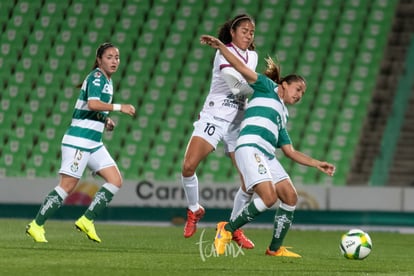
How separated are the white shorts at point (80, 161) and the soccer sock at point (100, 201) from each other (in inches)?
8.2

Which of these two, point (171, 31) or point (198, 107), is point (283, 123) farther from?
point (171, 31)

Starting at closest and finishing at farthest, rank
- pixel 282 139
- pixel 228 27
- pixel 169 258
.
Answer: pixel 169 258
pixel 282 139
pixel 228 27

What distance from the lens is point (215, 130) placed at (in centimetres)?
991

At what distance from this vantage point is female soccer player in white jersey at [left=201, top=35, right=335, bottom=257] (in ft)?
28.5

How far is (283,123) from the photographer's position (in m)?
9.09

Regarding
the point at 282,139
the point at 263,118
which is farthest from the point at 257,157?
the point at 282,139

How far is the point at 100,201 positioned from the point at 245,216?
1828mm

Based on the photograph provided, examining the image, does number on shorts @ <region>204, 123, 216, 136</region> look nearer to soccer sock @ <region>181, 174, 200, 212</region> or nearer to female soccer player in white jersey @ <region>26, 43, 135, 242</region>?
soccer sock @ <region>181, 174, 200, 212</region>

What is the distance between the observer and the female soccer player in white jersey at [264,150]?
8695mm

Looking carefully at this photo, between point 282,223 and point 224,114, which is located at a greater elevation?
point 224,114

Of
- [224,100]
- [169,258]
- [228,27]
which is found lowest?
[169,258]

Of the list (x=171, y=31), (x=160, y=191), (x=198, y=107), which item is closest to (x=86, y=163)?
(x=160, y=191)

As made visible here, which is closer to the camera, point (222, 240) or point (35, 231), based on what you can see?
point (222, 240)

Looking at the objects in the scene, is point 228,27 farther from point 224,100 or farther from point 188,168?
point 188,168
